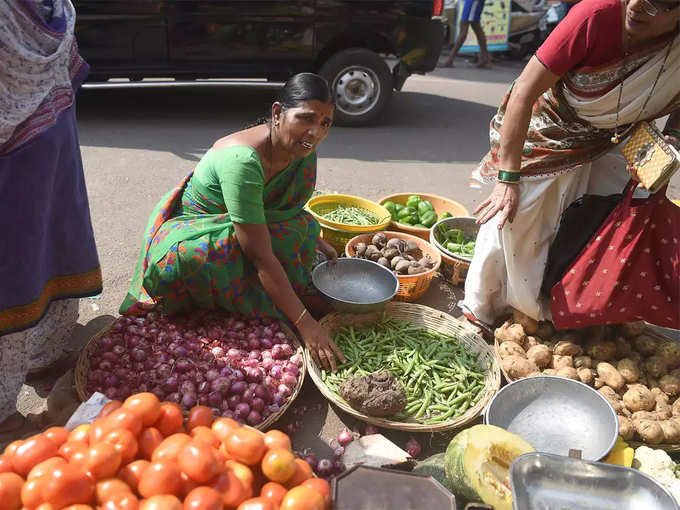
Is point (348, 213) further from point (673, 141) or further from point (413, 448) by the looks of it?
point (673, 141)

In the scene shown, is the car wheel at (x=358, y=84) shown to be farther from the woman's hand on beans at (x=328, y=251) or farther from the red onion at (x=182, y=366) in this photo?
the red onion at (x=182, y=366)

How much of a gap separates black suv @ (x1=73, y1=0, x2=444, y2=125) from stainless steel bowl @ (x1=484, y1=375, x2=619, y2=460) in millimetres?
4820

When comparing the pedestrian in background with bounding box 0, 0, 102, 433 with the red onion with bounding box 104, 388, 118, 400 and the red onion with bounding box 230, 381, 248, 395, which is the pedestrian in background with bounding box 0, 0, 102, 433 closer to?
the red onion with bounding box 104, 388, 118, 400

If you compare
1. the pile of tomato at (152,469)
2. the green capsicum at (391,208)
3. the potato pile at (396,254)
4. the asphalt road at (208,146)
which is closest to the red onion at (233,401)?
the asphalt road at (208,146)

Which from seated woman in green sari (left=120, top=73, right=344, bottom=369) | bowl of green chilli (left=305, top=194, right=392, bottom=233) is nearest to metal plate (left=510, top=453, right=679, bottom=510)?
seated woman in green sari (left=120, top=73, right=344, bottom=369)

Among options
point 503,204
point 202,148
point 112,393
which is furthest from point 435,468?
point 202,148

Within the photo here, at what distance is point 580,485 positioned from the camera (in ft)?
5.92

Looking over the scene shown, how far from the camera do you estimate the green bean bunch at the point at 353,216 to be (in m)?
3.97

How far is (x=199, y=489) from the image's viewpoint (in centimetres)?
140

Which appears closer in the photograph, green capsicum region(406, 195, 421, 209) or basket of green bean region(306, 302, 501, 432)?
basket of green bean region(306, 302, 501, 432)

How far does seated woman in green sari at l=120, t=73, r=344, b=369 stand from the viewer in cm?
247

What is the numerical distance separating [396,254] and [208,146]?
315 cm

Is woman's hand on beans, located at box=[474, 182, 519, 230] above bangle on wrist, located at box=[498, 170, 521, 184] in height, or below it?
below

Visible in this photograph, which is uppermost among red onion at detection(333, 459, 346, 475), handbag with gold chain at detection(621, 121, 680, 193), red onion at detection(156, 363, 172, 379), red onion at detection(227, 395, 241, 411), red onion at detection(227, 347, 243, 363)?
handbag with gold chain at detection(621, 121, 680, 193)
